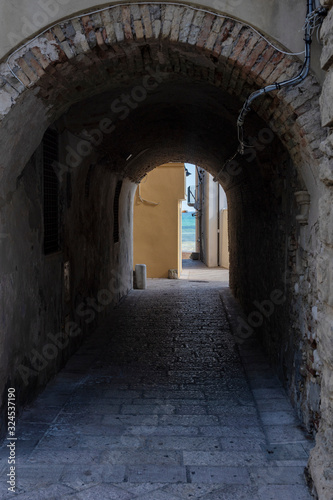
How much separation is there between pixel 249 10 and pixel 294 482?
11.3 ft

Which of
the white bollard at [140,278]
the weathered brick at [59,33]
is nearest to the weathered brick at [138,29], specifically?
the weathered brick at [59,33]

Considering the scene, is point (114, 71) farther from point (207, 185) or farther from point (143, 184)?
point (207, 185)

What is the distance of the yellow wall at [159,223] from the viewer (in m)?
16.8

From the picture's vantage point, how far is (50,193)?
556 centimetres

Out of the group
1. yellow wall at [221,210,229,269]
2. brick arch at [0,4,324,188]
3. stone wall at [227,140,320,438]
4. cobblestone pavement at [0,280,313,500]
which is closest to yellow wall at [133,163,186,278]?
yellow wall at [221,210,229,269]

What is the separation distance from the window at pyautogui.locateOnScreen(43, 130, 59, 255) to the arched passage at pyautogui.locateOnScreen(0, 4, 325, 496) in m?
0.17

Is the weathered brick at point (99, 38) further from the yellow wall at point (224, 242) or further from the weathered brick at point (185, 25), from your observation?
the yellow wall at point (224, 242)

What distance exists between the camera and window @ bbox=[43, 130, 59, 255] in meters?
5.32

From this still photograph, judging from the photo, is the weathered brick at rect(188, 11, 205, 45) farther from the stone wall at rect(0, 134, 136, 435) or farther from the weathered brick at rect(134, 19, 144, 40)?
the stone wall at rect(0, 134, 136, 435)

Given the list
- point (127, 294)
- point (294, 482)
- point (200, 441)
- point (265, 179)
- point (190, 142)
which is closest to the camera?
point (294, 482)

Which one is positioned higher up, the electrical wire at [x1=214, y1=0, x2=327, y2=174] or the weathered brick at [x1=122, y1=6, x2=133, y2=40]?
the weathered brick at [x1=122, y1=6, x2=133, y2=40]

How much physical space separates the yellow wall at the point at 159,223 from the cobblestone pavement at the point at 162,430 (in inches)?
382

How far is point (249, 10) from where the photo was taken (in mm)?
3490

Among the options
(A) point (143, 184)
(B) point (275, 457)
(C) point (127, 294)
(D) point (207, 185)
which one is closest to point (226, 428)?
(B) point (275, 457)
